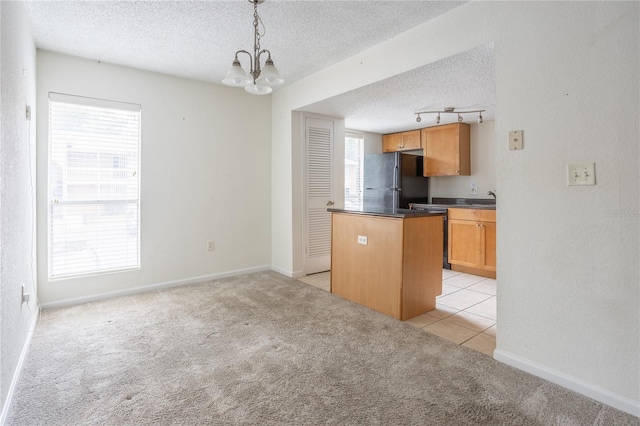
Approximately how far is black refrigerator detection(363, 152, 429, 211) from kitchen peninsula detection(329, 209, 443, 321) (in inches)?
84.6

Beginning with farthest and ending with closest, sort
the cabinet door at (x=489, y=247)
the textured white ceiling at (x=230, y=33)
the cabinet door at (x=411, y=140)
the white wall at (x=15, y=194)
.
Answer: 1. the cabinet door at (x=411, y=140)
2. the cabinet door at (x=489, y=247)
3. the textured white ceiling at (x=230, y=33)
4. the white wall at (x=15, y=194)

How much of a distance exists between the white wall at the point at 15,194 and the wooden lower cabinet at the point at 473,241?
4.45 m

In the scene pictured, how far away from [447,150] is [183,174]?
3.79 metres

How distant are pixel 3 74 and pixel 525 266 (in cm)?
305

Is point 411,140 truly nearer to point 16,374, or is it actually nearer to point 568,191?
point 568,191

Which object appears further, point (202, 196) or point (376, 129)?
point (376, 129)

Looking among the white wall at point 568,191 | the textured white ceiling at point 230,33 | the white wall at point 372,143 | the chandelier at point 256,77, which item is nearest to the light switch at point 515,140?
the white wall at point 568,191

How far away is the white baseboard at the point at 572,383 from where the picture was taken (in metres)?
1.66

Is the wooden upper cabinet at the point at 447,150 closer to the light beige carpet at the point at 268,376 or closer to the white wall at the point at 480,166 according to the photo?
the white wall at the point at 480,166

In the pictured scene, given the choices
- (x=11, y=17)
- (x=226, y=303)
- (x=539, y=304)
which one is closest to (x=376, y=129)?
(x=226, y=303)

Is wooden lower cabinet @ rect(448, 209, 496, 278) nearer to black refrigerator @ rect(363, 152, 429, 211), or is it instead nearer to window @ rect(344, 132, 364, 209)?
black refrigerator @ rect(363, 152, 429, 211)

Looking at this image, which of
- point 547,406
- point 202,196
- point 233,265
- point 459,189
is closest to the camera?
point 547,406

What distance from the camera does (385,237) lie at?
2.95m

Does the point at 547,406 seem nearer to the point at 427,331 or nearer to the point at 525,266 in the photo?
the point at 525,266
